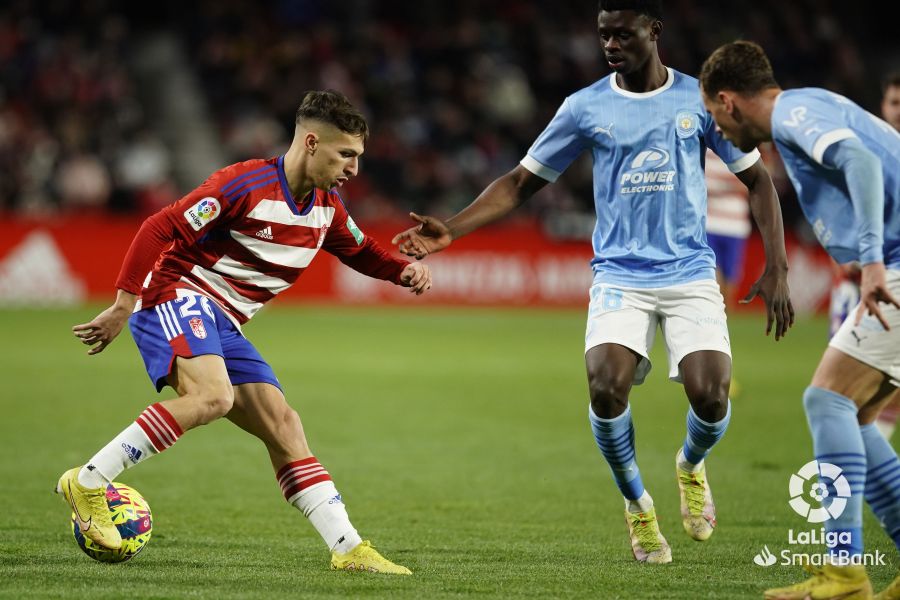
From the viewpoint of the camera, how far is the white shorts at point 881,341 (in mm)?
4664

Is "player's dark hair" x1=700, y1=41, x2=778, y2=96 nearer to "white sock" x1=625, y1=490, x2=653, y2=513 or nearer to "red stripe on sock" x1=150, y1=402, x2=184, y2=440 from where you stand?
"white sock" x1=625, y1=490, x2=653, y2=513

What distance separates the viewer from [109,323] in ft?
18.1

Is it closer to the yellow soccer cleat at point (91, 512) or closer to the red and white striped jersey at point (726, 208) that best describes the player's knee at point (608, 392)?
the yellow soccer cleat at point (91, 512)

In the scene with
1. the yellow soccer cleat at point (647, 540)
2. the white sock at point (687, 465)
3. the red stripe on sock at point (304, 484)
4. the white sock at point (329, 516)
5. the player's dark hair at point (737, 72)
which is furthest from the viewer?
the white sock at point (687, 465)

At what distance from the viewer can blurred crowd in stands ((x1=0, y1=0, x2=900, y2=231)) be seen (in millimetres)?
23016

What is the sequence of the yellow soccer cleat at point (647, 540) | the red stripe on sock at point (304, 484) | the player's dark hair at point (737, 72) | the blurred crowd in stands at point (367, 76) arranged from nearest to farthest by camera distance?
the player's dark hair at point (737, 72), the red stripe on sock at point (304, 484), the yellow soccer cleat at point (647, 540), the blurred crowd in stands at point (367, 76)

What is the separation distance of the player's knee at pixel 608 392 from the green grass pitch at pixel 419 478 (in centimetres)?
72

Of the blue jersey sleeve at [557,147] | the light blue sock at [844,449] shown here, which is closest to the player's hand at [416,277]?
the blue jersey sleeve at [557,147]

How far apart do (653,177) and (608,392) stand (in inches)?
43.2

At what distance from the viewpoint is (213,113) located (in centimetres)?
2628

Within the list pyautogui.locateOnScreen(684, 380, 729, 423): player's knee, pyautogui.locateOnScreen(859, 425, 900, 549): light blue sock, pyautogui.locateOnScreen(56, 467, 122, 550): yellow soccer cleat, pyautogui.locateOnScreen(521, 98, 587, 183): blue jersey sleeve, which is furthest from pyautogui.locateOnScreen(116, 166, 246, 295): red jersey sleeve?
pyautogui.locateOnScreen(859, 425, 900, 549): light blue sock

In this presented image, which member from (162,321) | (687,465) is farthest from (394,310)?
(162,321)

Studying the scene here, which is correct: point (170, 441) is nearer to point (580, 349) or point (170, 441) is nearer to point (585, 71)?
point (580, 349)

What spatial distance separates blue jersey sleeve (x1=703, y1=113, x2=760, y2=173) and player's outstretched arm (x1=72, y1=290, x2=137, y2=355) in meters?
2.90
